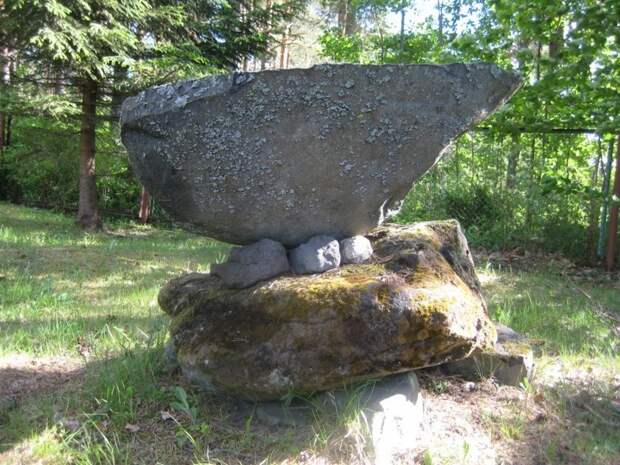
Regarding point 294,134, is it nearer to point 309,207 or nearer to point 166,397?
point 309,207

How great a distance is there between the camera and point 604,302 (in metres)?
5.12

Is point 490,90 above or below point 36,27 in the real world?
below

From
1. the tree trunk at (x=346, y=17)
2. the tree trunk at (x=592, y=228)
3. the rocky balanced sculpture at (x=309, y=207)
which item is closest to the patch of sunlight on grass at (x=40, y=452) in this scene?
the rocky balanced sculpture at (x=309, y=207)

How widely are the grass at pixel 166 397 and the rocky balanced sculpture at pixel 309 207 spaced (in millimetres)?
232

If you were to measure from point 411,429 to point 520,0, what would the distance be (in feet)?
14.4

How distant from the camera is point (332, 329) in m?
2.30

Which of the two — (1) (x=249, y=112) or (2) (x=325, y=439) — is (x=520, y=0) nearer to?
(1) (x=249, y=112)

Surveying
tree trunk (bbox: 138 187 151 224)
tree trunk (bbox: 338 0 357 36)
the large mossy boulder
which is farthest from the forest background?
tree trunk (bbox: 338 0 357 36)

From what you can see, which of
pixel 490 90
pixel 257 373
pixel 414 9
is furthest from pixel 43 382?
pixel 414 9

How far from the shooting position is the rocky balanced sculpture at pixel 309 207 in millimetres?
2301

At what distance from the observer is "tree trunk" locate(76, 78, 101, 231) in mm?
8711

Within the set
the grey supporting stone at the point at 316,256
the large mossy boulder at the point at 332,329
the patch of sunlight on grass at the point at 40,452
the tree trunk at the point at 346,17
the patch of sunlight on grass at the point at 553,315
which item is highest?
the tree trunk at the point at 346,17

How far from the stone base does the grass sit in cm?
11

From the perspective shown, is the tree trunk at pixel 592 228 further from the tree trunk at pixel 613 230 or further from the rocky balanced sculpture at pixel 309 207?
the rocky balanced sculpture at pixel 309 207
